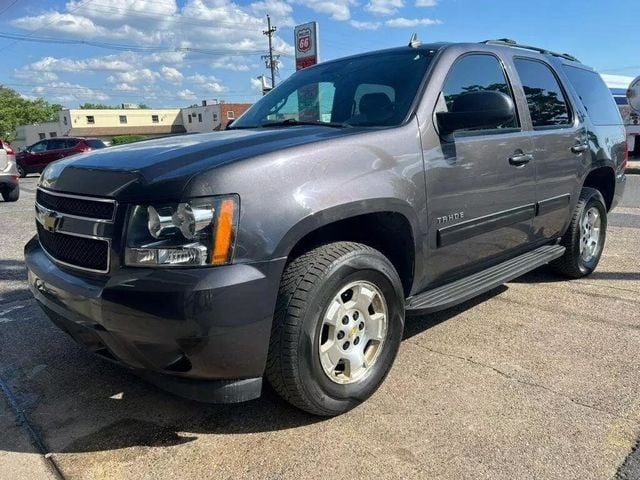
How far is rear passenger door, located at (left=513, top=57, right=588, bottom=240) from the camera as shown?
4.06m

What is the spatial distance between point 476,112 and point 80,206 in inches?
82.8

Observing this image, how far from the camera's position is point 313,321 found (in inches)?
98.7

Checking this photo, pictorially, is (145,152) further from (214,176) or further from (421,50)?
(421,50)

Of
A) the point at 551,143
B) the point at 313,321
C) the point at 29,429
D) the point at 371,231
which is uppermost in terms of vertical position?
the point at 551,143

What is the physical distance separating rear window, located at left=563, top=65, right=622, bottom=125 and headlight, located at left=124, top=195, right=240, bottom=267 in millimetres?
3773

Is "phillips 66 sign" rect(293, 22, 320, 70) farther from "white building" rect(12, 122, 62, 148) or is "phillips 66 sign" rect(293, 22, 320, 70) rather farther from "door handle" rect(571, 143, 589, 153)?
"white building" rect(12, 122, 62, 148)

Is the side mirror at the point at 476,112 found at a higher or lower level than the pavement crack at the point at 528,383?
higher

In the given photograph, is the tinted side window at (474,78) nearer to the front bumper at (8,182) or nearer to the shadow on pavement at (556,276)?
the shadow on pavement at (556,276)

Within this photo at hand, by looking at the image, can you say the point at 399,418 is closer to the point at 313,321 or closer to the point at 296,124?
the point at 313,321

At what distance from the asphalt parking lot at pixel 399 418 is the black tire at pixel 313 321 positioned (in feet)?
0.55

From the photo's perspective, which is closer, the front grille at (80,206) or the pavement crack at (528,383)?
the front grille at (80,206)

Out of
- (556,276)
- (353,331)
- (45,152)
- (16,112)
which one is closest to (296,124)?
(353,331)

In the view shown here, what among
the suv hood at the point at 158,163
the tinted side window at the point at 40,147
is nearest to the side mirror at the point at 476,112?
the suv hood at the point at 158,163

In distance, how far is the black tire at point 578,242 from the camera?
Answer: 15.6ft
